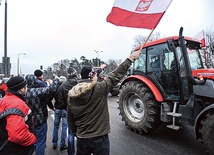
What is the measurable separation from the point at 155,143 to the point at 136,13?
305cm

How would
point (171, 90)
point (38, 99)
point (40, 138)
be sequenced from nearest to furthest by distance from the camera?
point (38, 99), point (40, 138), point (171, 90)

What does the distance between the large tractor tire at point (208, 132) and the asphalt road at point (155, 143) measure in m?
0.69

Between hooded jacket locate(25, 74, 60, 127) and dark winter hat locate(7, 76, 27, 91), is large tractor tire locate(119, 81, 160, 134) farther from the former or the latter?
dark winter hat locate(7, 76, 27, 91)

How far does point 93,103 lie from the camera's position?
81.7 inches

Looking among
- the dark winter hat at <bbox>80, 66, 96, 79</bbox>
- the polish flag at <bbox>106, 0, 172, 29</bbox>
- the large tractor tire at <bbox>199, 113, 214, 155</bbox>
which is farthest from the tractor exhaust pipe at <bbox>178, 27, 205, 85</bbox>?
the dark winter hat at <bbox>80, 66, 96, 79</bbox>

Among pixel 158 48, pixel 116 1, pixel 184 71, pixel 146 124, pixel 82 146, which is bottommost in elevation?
pixel 146 124

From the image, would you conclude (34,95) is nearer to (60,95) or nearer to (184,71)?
(60,95)

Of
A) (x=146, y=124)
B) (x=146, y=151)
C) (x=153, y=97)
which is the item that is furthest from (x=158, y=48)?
(x=146, y=151)

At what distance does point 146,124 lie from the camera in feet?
14.5

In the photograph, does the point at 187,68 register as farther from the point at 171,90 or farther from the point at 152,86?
the point at 152,86

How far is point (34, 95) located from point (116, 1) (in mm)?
2141

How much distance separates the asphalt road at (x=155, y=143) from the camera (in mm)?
3738

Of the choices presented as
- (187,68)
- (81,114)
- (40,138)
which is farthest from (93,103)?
(187,68)

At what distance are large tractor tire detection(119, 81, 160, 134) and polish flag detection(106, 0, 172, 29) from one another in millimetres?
2109
